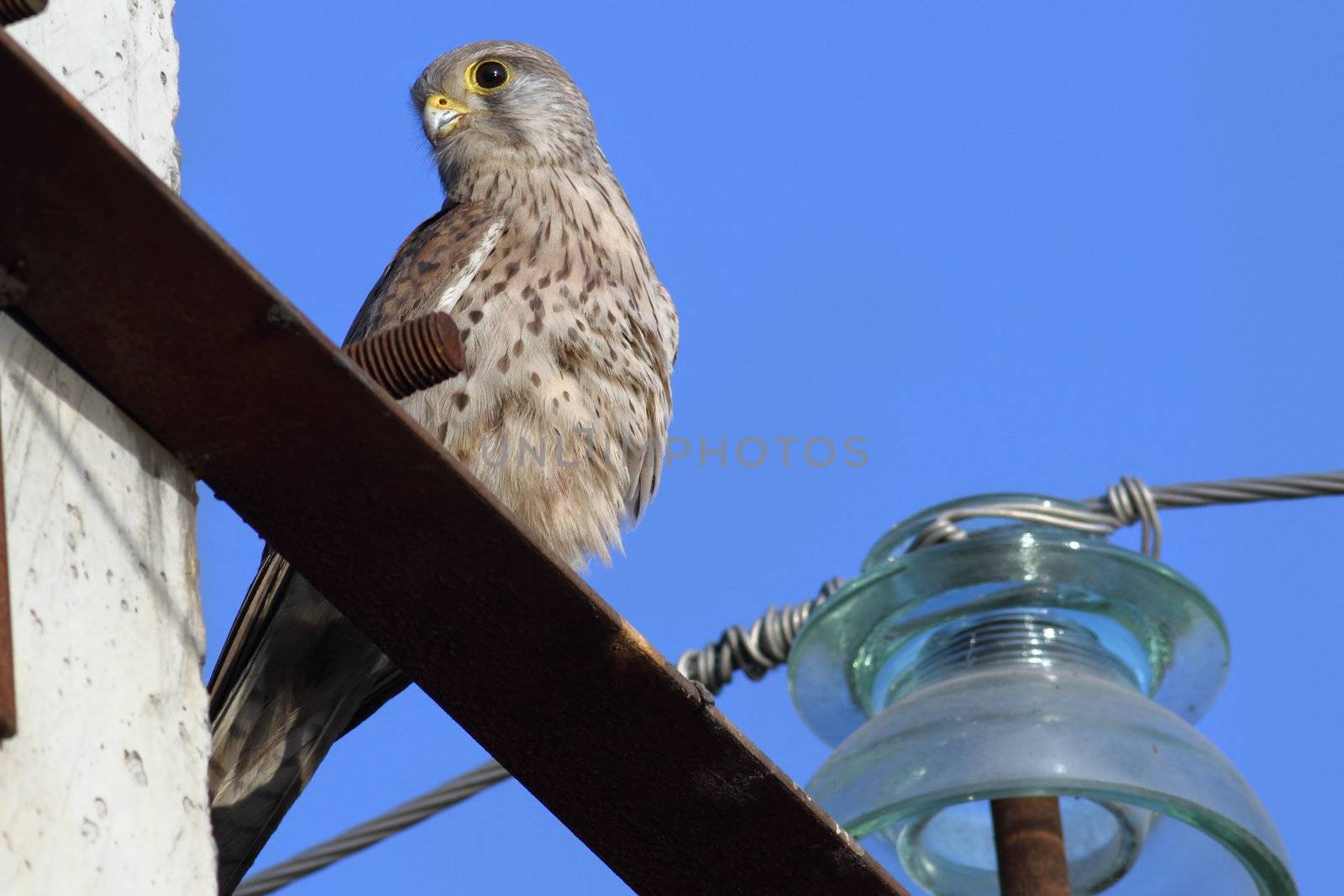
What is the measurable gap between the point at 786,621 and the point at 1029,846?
1.42m

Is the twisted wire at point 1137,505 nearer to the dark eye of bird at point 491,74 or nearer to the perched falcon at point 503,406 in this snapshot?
the perched falcon at point 503,406

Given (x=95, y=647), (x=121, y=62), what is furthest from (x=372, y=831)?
(x=95, y=647)

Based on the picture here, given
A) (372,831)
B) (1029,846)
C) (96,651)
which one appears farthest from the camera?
(372,831)

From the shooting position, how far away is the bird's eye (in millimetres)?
5410

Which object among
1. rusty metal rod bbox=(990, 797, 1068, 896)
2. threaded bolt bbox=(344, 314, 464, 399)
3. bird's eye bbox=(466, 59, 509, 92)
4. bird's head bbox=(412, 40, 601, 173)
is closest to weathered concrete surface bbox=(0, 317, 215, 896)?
threaded bolt bbox=(344, 314, 464, 399)

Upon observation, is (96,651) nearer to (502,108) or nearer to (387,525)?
(387,525)

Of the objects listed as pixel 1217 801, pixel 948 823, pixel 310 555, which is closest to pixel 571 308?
pixel 948 823

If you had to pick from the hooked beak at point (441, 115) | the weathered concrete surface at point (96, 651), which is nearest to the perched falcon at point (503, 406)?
the hooked beak at point (441, 115)

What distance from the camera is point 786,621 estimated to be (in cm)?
434

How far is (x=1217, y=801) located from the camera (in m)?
2.98

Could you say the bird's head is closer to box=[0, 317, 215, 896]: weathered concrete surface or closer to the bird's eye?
the bird's eye

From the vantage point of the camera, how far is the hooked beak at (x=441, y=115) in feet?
17.1

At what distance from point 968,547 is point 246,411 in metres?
1.82

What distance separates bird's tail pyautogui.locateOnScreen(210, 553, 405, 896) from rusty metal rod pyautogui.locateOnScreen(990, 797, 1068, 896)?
1.16 meters
